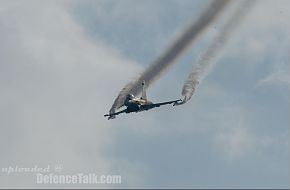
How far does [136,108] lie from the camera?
12606cm

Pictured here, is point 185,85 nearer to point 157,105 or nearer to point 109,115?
point 157,105


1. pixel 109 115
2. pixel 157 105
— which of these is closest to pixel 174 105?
pixel 157 105

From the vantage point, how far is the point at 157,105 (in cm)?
12575

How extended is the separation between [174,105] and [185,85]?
418 cm

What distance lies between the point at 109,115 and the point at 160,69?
13.7 meters

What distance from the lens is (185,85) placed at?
121m

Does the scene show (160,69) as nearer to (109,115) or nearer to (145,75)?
(145,75)

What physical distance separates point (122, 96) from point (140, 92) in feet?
13.1

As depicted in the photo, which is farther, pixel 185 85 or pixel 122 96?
pixel 122 96

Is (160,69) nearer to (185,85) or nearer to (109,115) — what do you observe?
(185,85)

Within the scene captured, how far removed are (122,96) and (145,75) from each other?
24.2 ft

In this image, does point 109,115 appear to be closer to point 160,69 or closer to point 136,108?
point 136,108

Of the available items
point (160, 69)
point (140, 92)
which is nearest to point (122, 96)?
point (140, 92)

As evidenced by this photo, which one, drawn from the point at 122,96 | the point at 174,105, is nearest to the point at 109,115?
the point at 122,96
